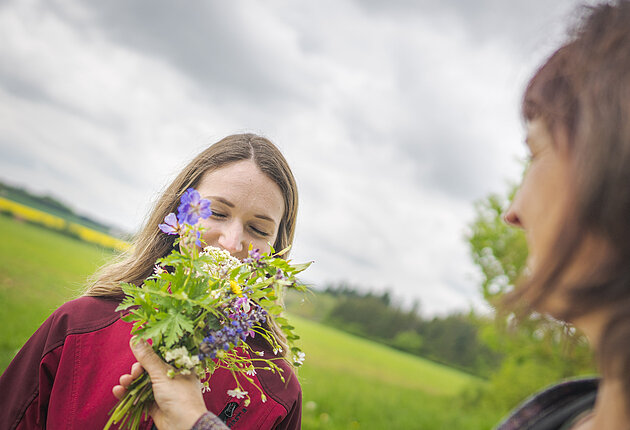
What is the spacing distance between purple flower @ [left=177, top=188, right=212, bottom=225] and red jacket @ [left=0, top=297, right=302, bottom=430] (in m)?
0.91

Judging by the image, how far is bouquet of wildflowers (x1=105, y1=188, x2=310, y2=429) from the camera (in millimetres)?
1482

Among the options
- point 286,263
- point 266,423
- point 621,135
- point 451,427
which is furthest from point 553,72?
point 451,427

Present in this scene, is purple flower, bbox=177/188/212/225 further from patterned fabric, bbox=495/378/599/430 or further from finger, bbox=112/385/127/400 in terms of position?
patterned fabric, bbox=495/378/599/430

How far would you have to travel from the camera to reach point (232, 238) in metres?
2.14

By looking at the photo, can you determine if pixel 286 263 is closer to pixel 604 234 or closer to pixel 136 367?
pixel 136 367

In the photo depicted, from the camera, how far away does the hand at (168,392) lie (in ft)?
4.87

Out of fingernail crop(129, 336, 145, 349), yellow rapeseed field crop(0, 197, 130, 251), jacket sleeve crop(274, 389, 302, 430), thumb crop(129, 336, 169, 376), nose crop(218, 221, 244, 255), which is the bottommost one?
yellow rapeseed field crop(0, 197, 130, 251)

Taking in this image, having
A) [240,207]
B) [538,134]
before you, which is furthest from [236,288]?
[538,134]

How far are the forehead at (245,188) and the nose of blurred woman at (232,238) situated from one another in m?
0.11

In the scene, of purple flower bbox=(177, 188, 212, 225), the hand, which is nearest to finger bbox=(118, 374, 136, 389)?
the hand

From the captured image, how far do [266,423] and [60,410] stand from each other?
94 cm

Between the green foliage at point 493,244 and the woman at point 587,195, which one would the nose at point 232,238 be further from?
the green foliage at point 493,244

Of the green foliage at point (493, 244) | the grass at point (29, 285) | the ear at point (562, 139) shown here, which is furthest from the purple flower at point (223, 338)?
the green foliage at point (493, 244)

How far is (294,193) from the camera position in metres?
2.70
